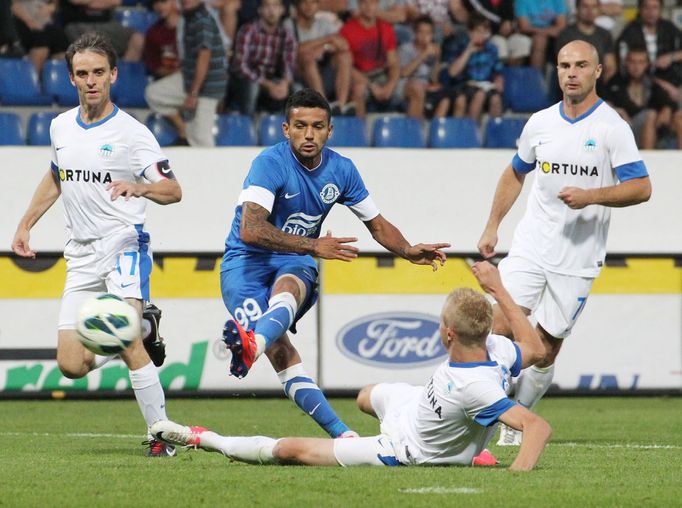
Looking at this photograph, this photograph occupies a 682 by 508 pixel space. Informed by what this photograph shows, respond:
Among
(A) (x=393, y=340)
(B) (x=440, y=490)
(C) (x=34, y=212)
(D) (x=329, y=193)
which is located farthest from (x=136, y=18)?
(B) (x=440, y=490)

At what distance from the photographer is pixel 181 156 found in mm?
13203

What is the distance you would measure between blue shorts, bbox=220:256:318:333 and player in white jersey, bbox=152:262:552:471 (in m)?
1.01

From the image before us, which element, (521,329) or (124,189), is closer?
(521,329)

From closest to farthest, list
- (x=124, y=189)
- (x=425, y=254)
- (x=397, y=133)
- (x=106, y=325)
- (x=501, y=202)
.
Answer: (x=106, y=325), (x=124, y=189), (x=425, y=254), (x=501, y=202), (x=397, y=133)

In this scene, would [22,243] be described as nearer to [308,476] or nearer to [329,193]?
[329,193]

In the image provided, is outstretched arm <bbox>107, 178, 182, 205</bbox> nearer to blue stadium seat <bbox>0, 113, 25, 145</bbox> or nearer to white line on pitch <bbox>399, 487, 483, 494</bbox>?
white line on pitch <bbox>399, 487, 483, 494</bbox>

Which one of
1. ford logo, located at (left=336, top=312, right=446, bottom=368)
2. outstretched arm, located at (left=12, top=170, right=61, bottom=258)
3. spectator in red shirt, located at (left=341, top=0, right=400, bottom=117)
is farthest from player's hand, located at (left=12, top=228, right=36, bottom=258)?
spectator in red shirt, located at (left=341, top=0, right=400, bottom=117)

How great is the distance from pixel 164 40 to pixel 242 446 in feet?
29.3

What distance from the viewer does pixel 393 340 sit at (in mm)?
12703

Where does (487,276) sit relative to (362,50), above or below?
below

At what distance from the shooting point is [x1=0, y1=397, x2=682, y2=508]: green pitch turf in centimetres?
561

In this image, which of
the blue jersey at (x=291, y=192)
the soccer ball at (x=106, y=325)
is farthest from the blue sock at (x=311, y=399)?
the soccer ball at (x=106, y=325)

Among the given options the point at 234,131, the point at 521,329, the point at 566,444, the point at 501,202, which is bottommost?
the point at 566,444

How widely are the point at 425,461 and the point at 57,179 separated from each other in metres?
3.21
